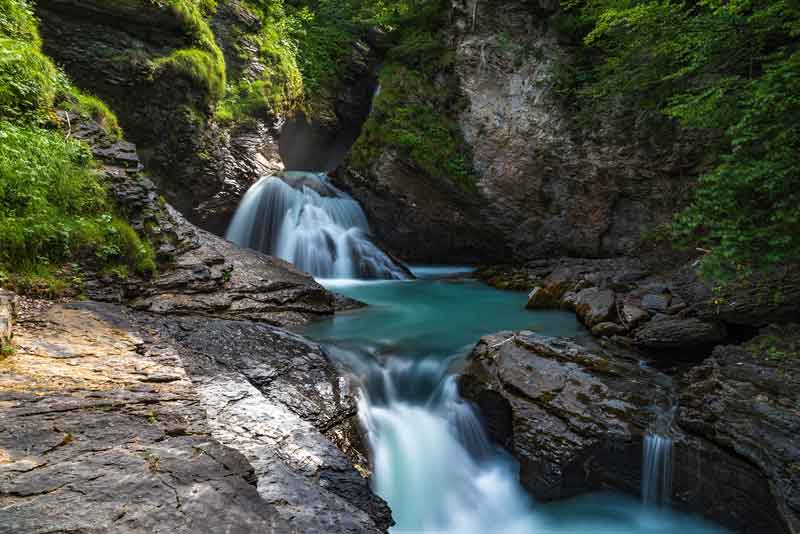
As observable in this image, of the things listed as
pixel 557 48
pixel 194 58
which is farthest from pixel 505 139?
pixel 194 58

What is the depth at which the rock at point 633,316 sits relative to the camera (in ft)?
23.0

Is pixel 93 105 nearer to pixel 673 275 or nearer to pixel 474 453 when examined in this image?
pixel 474 453

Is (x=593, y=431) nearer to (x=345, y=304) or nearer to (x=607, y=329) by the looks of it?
(x=607, y=329)

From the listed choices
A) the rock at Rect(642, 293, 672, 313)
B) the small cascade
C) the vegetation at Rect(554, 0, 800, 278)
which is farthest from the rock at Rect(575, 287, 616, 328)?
the small cascade

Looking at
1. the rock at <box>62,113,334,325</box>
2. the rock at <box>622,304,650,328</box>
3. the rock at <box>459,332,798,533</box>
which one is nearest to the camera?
the rock at <box>459,332,798,533</box>

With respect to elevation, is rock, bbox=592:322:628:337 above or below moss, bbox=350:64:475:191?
below

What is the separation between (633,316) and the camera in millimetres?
7086

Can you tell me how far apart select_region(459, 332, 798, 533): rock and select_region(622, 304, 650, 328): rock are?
1.29 meters

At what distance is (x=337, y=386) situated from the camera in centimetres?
Result: 514

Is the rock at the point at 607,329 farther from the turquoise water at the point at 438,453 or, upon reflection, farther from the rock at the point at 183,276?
the rock at the point at 183,276

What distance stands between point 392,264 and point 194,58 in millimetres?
7301

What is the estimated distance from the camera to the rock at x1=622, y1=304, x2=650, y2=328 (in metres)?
7.01

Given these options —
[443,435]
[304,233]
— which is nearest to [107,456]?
[443,435]

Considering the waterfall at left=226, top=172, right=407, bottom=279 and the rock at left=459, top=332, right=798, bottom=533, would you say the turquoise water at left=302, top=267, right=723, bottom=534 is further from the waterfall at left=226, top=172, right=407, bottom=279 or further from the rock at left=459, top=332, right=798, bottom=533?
the waterfall at left=226, top=172, right=407, bottom=279
